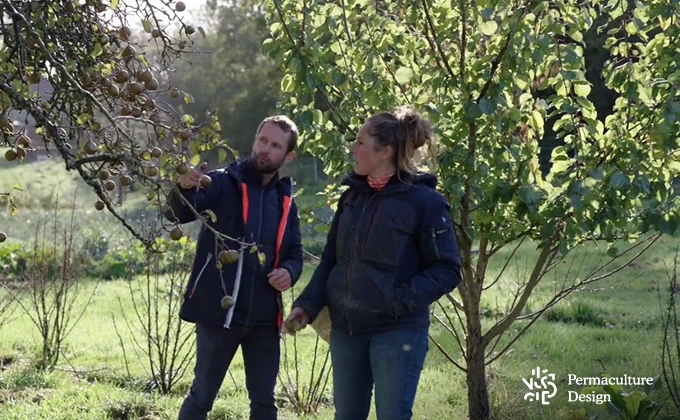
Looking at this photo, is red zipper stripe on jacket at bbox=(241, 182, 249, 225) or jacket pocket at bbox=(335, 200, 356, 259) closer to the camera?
jacket pocket at bbox=(335, 200, 356, 259)

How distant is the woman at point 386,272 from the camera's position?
3223 millimetres

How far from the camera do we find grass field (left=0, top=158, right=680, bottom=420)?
518cm

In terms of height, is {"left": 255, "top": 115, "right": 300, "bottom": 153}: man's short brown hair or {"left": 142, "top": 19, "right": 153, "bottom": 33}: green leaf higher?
{"left": 255, "top": 115, "right": 300, "bottom": 153}: man's short brown hair

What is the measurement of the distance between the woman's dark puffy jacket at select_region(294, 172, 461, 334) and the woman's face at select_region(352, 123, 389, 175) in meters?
0.07

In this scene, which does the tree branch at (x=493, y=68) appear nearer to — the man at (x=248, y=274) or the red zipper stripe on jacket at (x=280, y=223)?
the man at (x=248, y=274)

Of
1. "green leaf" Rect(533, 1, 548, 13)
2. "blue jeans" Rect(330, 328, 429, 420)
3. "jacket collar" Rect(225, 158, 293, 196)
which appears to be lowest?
"blue jeans" Rect(330, 328, 429, 420)

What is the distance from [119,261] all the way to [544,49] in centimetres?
988

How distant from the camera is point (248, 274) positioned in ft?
11.9

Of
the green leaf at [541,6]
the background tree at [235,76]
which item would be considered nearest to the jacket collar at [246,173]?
the green leaf at [541,6]

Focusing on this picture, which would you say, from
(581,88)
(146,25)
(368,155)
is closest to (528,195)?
(581,88)

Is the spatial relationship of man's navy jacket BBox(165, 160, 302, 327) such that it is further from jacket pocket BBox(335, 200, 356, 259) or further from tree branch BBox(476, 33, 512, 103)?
tree branch BBox(476, 33, 512, 103)

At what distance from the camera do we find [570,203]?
372 cm

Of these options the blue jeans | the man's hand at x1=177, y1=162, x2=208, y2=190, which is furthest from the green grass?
the man's hand at x1=177, y1=162, x2=208, y2=190

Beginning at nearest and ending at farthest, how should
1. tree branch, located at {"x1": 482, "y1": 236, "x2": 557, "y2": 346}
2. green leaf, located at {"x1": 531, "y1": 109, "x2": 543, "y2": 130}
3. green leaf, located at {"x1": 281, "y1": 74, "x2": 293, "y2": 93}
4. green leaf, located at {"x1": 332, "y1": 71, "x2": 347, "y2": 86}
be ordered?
green leaf, located at {"x1": 531, "y1": 109, "x2": 543, "y2": 130}
green leaf, located at {"x1": 332, "y1": 71, "x2": 347, "y2": 86}
green leaf, located at {"x1": 281, "y1": 74, "x2": 293, "y2": 93}
tree branch, located at {"x1": 482, "y1": 236, "x2": 557, "y2": 346}
